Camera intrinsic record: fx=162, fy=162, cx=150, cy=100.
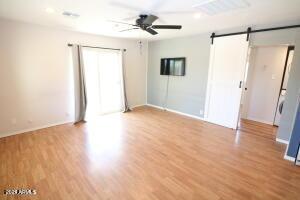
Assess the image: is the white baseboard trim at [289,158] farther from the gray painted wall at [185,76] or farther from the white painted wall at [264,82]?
the gray painted wall at [185,76]

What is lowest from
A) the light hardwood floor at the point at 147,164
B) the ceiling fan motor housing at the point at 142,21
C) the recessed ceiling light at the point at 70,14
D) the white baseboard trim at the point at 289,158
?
the light hardwood floor at the point at 147,164

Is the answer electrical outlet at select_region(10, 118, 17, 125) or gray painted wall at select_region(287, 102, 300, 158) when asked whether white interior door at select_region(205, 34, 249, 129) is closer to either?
gray painted wall at select_region(287, 102, 300, 158)

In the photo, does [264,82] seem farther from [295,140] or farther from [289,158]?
[289,158]

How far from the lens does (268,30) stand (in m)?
3.31

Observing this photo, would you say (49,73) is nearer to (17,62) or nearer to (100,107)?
(17,62)

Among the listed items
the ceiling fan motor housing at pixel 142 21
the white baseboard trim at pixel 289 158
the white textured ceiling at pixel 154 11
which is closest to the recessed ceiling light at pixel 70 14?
the white textured ceiling at pixel 154 11

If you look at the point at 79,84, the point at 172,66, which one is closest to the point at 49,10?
the point at 79,84

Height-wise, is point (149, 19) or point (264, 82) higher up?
point (149, 19)

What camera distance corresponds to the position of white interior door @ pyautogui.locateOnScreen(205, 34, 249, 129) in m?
3.78

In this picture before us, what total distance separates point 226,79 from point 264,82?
133 cm

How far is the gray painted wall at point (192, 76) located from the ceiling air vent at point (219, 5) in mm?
1456

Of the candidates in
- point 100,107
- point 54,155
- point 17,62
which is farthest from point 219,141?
point 17,62

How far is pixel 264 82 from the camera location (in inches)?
177

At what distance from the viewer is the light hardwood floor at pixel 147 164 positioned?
2016 mm
